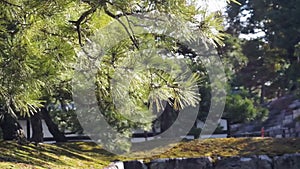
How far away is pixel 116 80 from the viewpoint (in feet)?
8.33

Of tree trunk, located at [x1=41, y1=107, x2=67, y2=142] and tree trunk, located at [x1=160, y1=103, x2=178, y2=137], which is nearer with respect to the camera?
tree trunk, located at [x1=41, y1=107, x2=67, y2=142]

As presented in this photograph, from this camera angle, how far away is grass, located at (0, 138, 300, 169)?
434cm

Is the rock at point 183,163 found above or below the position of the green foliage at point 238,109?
below

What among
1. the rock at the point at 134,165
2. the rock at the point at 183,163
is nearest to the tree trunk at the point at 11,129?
the rock at the point at 134,165

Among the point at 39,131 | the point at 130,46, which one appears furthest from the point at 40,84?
the point at 39,131

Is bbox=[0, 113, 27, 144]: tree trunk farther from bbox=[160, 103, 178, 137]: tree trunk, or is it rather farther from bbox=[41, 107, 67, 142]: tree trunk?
bbox=[160, 103, 178, 137]: tree trunk

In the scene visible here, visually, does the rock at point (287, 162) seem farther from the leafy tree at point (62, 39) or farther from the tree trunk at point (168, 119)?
the leafy tree at point (62, 39)

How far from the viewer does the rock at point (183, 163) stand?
523 cm

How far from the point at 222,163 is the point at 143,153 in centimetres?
118

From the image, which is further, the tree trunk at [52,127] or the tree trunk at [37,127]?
the tree trunk at [52,127]

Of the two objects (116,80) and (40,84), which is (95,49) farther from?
(40,84)

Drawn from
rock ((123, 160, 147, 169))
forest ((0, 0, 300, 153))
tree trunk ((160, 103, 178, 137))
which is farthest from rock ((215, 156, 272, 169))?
tree trunk ((160, 103, 178, 137))

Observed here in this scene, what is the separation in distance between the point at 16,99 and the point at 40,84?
0.55 feet

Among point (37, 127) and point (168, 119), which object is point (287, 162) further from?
point (37, 127)
